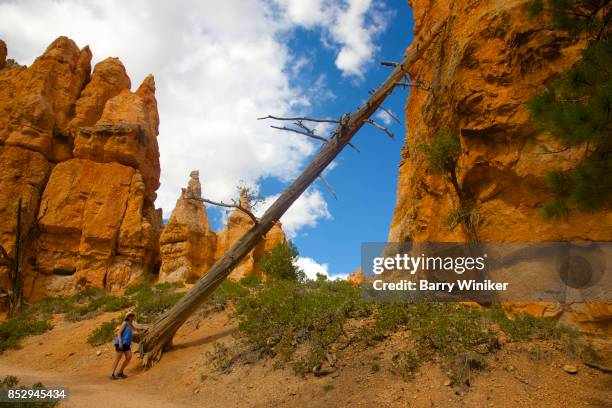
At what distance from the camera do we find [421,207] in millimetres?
10609

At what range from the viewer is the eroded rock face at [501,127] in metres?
7.40

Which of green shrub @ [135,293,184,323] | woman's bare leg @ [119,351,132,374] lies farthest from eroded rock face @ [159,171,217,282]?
woman's bare leg @ [119,351,132,374]

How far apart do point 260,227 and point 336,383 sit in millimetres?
4468

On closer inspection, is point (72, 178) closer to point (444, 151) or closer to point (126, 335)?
point (126, 335)

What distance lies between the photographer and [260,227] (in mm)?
9664

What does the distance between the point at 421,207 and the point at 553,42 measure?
15.5ft

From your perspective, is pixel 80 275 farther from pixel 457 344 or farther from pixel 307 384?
pixel 457 344

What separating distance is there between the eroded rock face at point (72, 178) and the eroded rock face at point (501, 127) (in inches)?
744

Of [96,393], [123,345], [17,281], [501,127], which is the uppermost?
[501,127]

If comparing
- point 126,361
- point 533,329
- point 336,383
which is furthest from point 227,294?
point 533,329

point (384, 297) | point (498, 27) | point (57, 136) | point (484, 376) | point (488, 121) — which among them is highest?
point (57, 136)

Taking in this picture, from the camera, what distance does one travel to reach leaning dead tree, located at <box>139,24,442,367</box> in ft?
31.2

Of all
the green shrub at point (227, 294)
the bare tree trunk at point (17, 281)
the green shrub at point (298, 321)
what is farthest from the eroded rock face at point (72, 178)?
the green shrub at point (298, 321)

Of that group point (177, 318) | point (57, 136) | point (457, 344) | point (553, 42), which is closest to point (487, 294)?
point (457, 344)
